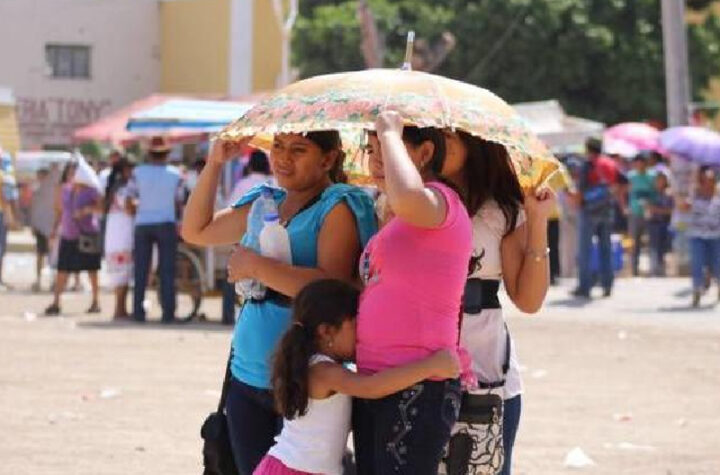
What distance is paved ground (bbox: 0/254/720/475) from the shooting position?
32.0ft

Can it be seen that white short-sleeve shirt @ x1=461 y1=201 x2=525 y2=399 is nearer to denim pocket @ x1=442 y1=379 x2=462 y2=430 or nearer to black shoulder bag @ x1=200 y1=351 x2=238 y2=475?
denim pocket @ x1=442 y1=379 x2=462 y2=430

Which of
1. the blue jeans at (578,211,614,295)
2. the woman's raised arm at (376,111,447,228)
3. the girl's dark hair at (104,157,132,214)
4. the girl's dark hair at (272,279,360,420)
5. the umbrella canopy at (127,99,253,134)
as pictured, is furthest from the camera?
the blue jeans at (578,211,614,295)

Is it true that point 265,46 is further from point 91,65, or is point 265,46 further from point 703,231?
point 703,231

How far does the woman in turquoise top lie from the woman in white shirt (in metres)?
0.31

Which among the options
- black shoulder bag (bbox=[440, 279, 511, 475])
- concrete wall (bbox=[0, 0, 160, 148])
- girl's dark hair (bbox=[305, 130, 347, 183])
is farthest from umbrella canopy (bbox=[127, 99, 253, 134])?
concrete wall (bbox=[0, 0, 160, 148])

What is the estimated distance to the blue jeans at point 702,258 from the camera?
19.7 meters

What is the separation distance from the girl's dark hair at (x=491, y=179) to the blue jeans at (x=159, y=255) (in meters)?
11.6

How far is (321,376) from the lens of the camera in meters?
5.21

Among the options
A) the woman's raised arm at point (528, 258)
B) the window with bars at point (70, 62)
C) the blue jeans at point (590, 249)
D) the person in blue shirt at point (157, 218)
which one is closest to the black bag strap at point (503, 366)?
the woman's raised arm at point (528, 258)

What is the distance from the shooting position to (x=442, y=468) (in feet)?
17.7

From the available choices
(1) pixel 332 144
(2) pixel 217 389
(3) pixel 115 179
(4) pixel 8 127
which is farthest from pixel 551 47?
(1) pixel 332 144

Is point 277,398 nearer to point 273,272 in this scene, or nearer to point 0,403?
point 273,272

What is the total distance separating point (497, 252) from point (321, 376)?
0.79 metres

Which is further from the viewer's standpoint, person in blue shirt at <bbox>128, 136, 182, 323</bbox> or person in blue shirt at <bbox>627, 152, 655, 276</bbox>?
person in blue shirt at <bbox>627, 152, 655, 276</bbox>
